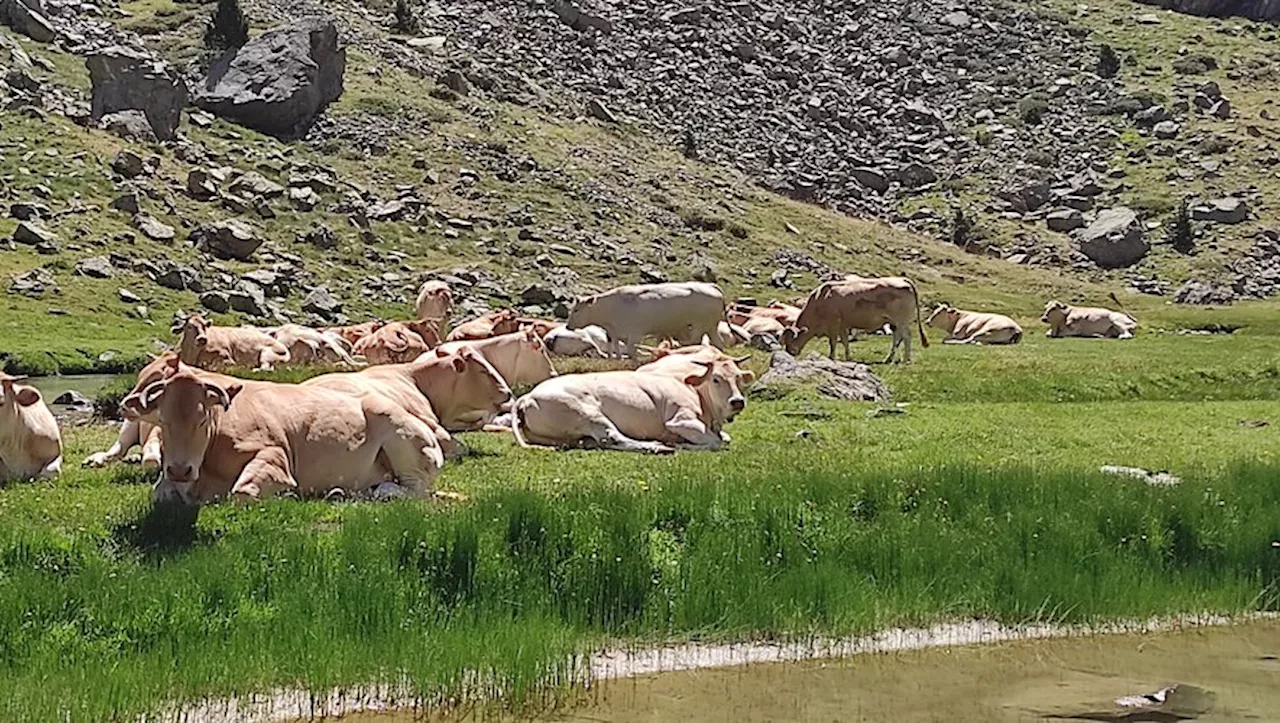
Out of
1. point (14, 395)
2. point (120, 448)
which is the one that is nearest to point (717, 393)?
point (120, 448)

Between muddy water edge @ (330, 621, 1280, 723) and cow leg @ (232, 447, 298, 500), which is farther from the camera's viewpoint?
cow leg @ (232, 447, 298, 500)

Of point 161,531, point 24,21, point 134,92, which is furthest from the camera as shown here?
point 24,21

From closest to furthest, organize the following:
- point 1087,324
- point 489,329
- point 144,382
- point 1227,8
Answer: point 144,382 → point 489,329 → point 1087,324 → point 1227,8

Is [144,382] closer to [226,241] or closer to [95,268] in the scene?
[95,268]

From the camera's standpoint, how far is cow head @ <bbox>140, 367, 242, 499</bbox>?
42.3 feet

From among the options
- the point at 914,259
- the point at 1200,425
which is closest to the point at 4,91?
the point at 914,259

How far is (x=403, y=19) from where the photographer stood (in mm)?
102188

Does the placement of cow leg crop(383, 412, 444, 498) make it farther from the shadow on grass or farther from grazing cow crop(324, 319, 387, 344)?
grazing cow crop(324, 319, 387, 344)

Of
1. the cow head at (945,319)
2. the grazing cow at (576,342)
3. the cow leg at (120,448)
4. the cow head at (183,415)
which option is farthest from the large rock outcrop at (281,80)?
the cow head at (183,415)

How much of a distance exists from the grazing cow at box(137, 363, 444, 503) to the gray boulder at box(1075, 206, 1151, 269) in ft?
258

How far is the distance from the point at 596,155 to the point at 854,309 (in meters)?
47.6

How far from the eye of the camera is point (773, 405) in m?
24.5

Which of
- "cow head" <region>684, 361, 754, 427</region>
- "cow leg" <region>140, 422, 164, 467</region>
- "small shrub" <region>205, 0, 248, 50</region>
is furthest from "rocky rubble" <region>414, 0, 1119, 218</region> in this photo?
"cow leg" <region>140, 422, 164, 467</region>

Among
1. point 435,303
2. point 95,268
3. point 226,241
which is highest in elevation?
point 435,303
